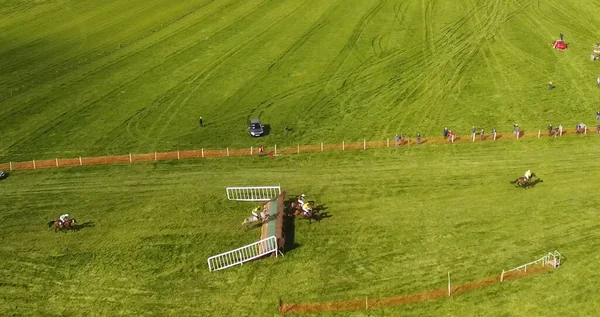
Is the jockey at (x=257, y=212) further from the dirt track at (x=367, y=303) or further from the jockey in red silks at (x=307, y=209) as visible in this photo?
the dirt track at (x=367, y=303)

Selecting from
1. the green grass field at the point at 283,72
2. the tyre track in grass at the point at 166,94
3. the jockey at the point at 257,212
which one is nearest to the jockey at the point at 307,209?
the jockey at the point at 257,212

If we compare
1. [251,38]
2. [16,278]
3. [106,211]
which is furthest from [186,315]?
[251,38]

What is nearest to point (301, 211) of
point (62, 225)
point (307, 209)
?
point (307, 209)

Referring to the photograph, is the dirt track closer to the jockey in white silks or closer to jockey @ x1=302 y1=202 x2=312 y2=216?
the jockey in white silks

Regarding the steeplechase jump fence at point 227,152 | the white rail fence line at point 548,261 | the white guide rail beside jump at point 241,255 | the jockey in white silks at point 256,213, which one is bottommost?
the white rail fence line at point 548,261

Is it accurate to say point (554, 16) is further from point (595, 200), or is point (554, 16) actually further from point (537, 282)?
point (537, 282)

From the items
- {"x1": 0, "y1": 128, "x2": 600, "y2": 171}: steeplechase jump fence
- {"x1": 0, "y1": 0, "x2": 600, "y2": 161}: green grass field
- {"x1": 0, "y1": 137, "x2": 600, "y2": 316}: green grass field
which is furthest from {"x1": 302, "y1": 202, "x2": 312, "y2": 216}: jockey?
{"x1": 0, "y1": 0, "x2": 600, "y2": 161}: green grass field

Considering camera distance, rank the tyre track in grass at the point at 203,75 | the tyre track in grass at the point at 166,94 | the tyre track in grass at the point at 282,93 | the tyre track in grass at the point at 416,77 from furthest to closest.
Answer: the tyre track in grass at the point at 416,77
the tyre track in grass at the point at 282,93
the tyre track in grass at the point at 203,75
the tyre track in grass at the point at 166,94
